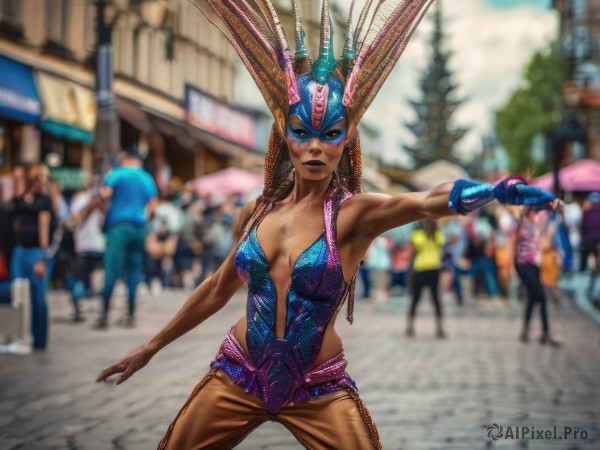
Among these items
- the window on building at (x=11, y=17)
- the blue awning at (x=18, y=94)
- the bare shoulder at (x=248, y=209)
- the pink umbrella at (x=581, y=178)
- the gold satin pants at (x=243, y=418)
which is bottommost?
the gold satin pants at (x=243, y=418)

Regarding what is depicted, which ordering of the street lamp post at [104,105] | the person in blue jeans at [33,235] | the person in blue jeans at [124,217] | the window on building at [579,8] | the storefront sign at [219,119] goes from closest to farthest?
the person in blue jeans at [33,235] < the person in blue jeans at [124,217] < the street lamp post at [104,105] < the storefront sign at [219,119] < the window on building at [579,8]

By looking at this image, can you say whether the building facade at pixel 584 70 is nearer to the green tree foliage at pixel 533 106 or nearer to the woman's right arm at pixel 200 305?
the green tree foliage at pixel 533 106

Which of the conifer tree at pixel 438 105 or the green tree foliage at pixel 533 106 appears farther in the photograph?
the conifer tree at pixel 438 105

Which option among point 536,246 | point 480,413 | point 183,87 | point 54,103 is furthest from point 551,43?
point 480,413

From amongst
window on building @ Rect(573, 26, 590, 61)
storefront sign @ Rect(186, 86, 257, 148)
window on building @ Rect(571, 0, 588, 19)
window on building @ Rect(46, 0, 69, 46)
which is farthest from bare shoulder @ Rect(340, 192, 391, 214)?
window on building @ Rect(571, 0, 588, 19)

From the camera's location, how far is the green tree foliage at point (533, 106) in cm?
5959

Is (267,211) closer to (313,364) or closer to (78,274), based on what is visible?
(313,364)

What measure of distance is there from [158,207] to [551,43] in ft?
133

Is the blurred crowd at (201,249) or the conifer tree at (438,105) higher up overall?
the conifer tree at (438,105)

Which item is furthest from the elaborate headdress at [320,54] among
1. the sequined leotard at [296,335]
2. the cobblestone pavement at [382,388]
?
the cobblestone pavement at [382,388]

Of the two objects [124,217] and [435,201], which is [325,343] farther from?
[124,217]

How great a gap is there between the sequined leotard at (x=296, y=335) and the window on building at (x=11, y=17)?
64.8ft

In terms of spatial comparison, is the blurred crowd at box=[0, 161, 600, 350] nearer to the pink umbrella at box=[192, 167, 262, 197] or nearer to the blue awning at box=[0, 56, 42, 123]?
the blue awning at box=[0, 56, 42, 123]

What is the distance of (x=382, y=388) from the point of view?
28.3 feet
